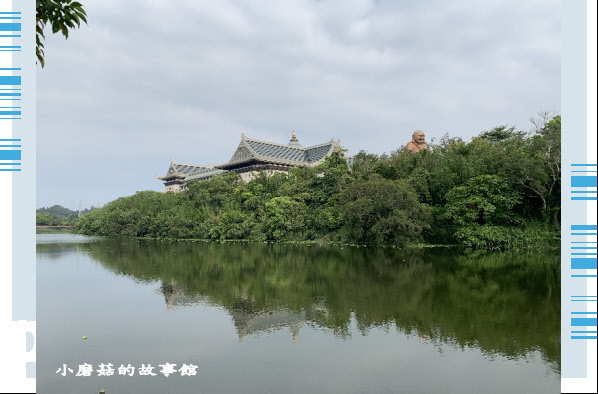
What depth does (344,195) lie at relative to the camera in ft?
78.0

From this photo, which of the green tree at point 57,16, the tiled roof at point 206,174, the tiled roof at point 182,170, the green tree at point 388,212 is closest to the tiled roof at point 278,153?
the tiled roof at point 206,174

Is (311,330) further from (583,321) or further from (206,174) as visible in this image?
(206,174)

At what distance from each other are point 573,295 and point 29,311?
144 inches

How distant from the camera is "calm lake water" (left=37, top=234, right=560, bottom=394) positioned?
181 inches

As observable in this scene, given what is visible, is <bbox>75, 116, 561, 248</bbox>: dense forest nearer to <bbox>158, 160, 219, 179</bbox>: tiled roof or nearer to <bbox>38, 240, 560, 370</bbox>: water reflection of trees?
<bbox>38, 240, 560, 370</bbox>: water reflection of trees

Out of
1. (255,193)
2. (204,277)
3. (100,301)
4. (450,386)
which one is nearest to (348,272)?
(204,277)

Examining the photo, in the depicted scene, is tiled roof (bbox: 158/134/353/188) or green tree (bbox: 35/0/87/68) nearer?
green tree (bbox: 35/0/87/68)

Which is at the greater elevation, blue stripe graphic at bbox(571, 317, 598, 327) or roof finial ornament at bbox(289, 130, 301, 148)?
roof finial ornament at bbox(289, 130, 301, 148)

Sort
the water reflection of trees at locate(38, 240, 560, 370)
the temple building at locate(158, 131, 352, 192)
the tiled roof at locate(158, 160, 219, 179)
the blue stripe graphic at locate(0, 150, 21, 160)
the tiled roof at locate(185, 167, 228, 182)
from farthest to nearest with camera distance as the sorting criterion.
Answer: the tiled roof at locate(158, 160, 219, 179), the tiled roof at locate(185, 167, 228, 182), the temple building at locate(158, 131, 352, 192), the water reflection of trees at locate(38, 240, 560, 370), the blue stripe graphic at locate(0, 150, 21, 160)

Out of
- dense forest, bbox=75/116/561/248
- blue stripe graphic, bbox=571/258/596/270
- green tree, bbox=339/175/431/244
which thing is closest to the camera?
blue stripe graphic, bbox=571/258/596/270

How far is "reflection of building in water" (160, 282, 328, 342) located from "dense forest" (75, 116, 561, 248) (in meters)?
13.9

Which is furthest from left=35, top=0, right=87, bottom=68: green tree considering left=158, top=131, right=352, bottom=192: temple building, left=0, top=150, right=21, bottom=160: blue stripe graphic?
left=158, top=131, right=352, bottom=192: temple building

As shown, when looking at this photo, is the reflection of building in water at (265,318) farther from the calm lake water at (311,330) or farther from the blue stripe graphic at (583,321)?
the blue stripe graphic at (583,321)

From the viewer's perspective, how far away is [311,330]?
6504 millimetres
